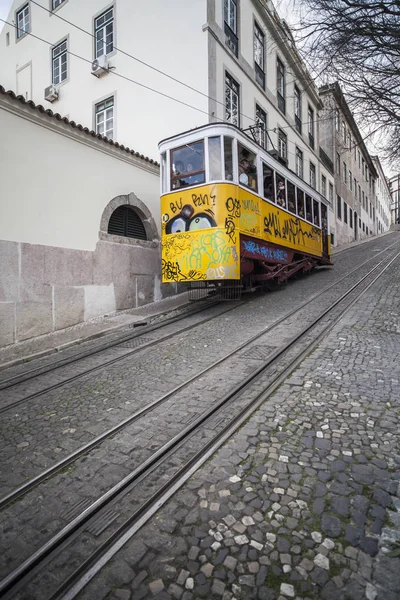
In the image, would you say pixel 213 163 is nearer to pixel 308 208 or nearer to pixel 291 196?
pixel 291 196

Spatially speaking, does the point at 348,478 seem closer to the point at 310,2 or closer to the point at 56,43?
the point at 310,2

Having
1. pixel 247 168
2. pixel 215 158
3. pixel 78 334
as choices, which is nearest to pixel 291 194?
pixel 247 168

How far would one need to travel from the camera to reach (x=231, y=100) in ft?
44.7

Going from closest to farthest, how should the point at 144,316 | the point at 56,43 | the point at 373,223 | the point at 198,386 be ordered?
the point at 198,386
the point at 144,316
the point at 56,43
the point at 373,223

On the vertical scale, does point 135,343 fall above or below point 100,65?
below

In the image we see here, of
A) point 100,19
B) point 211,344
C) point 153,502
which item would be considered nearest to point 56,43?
point 100,19

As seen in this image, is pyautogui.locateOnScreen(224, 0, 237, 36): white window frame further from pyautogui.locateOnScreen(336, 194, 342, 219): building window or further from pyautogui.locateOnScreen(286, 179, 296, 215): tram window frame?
pyautogui.locateOnScreen(336, 194, 342, 219): building window

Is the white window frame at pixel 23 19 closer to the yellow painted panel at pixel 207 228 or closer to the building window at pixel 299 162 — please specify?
the building window at pixel 299 162

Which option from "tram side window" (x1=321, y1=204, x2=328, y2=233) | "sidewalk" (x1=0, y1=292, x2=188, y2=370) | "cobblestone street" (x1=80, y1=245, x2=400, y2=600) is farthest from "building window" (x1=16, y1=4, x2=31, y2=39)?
"cobblestone street" (x1=80, y1=245, x2=400, y2=600)

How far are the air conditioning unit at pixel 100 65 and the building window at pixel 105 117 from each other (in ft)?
3.64

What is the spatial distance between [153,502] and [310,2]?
8.82 meters

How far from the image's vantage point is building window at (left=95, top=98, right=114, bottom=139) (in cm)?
1483

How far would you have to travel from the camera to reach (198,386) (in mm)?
4156

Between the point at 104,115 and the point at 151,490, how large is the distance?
16.3m
